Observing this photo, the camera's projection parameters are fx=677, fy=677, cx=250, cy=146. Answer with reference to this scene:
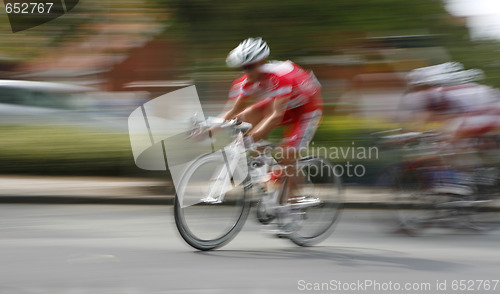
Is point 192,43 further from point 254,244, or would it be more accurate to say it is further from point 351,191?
point 254,244

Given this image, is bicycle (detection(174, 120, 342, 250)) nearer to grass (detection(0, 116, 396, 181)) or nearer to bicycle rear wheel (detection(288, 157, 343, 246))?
bicycle rear wheel (detection(288, 157, 343, 246))

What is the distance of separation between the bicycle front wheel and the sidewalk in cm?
279

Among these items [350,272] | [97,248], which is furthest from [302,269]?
[97,248]

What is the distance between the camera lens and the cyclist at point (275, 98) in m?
5.33

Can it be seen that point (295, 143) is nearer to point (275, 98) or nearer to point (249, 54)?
point (275, 98)

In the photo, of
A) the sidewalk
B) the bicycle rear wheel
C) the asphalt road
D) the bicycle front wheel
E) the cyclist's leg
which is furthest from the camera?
the sidewalk

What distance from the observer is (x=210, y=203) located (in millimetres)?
5348

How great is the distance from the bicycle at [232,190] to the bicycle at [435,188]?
0.92 m

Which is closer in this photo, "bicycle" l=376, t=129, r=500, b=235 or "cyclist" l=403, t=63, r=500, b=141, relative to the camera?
"cyclist" l=403, t=63, r=500, b=141

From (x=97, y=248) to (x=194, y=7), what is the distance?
4.97 metres

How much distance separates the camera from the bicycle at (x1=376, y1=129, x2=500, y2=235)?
6324mm

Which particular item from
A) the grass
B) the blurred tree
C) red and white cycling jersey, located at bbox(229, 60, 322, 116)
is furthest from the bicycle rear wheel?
the blurred tree

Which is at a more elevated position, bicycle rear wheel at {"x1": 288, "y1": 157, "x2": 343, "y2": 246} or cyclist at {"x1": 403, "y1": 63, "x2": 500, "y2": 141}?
cyclist at {"x1": 403, "y1": 63, "x2": 500, "y2": 141}

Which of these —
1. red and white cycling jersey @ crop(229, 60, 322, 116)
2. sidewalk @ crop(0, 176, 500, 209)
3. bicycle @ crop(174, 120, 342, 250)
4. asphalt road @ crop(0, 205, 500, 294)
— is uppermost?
red and white cycling jersey @ crop(229, 60, 322, 116)
